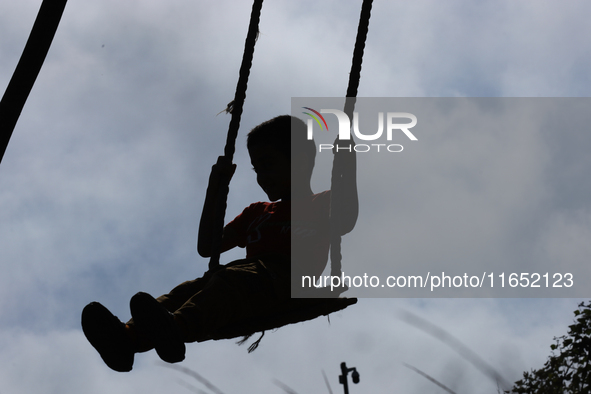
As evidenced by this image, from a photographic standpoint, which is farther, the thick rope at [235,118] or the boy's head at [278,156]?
the boy's head at [278,156]

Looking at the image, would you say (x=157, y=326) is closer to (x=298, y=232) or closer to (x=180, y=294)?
(x=180, y=294)

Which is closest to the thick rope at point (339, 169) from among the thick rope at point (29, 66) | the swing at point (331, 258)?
the swing at point (331, 258)

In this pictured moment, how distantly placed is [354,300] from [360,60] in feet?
4.19

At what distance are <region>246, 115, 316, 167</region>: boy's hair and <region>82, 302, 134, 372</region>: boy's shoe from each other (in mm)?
1394

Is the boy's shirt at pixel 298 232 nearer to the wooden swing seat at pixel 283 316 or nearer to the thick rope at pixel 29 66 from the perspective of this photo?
the wooden swing seat at pixel 283 316

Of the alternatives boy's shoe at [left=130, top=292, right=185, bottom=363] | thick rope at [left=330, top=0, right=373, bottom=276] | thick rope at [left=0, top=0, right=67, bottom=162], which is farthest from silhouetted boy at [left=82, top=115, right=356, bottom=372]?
thick rope at [left=0, top=0, right=67, bottom=162]

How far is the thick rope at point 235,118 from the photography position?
3000mm

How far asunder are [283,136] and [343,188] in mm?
687

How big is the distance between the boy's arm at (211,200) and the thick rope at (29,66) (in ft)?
3.56

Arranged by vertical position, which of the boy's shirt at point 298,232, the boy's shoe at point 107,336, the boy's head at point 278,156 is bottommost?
the boy's shoe at point 107,336

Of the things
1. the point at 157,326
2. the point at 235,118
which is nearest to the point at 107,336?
the point at 157,326

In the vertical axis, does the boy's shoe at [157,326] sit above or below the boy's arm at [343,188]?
below

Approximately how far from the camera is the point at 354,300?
3.02 m

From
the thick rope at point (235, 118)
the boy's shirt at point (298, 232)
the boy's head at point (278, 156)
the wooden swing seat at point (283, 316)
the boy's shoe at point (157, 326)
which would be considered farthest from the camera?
the boy's head at point (278, 156)
